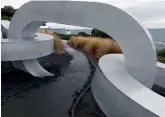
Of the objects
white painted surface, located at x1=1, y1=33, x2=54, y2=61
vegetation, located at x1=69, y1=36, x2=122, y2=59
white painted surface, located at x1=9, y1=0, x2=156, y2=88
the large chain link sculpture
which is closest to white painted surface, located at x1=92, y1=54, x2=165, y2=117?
the large chain link sculpture

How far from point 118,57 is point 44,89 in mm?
2726

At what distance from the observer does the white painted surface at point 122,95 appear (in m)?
5.26

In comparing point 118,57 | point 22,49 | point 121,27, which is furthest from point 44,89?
point 121,27

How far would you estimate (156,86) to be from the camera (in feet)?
30.8

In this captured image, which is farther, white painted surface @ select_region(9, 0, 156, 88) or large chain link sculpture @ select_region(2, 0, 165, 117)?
white painted surface @ select_region(9, 0, 156, 88)

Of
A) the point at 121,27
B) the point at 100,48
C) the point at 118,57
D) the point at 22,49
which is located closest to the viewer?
the point at 121,27

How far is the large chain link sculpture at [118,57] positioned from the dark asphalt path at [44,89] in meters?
1.05

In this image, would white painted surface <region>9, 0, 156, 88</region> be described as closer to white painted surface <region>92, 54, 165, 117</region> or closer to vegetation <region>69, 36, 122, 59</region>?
white painted surface <region>92, 54, 165, 117</region>

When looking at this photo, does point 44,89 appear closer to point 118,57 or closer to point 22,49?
point 22,49

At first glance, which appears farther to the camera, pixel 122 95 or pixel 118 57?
pixel 118 57

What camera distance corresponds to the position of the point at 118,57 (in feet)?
29.1

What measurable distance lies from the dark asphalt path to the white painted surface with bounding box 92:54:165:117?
1110 millimetres

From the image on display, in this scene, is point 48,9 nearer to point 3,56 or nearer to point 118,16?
point 3,56

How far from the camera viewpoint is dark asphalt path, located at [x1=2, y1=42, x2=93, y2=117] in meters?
7.26
